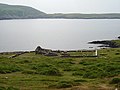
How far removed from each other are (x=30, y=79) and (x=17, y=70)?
8.67 metres

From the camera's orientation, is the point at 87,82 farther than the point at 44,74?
No

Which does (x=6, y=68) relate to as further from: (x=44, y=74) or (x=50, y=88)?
(x=50, y=88)

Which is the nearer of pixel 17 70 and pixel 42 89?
pixel 42 89

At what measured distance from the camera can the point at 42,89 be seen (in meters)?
31.0

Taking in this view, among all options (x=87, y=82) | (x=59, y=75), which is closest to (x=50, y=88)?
(x=87, y=82)

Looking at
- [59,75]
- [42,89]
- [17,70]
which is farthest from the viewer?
[17,70]

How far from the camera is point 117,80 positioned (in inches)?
1308

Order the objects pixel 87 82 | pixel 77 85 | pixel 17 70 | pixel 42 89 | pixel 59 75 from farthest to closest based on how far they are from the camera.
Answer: pixel 17 70 → pixel 59 75 → pixel 87 82 → pixel 77 85 → pixel 42 89

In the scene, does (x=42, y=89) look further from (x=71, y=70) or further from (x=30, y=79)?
(x=71, y=70)

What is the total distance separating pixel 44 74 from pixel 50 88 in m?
10.9

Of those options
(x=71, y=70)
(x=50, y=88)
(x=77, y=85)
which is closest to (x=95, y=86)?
(x=77, y=85)

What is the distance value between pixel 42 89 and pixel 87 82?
650 centimetres

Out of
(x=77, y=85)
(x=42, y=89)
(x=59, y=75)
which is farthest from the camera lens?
(x=59, y=75)

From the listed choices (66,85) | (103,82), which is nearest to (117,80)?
(103,82)
